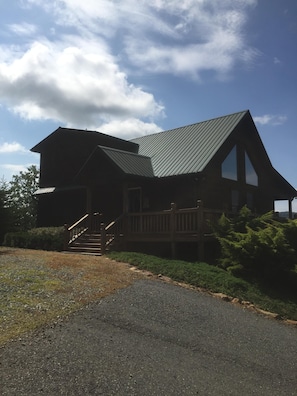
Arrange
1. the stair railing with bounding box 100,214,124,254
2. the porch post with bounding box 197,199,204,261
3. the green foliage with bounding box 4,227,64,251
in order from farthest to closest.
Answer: the green foliage with bounding box 4,227,64,251, the stair railing with bounding box 100,214,124,254, the porch post with bounding box 197,199,204,261

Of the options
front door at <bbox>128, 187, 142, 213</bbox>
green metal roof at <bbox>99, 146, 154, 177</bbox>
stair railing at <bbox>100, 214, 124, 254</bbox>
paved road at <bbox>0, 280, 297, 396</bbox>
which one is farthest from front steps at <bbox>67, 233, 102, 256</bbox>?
paved road at <bbox>0, 280, 297, 396</bbox>

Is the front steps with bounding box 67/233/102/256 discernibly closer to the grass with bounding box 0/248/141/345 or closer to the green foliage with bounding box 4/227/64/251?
the green foliage with bounding box 4/227/64/251

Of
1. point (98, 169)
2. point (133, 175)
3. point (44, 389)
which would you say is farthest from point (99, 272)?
point (98, 169)

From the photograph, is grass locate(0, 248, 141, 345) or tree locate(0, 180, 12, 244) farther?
tree locate(0, 180, 12, 244)

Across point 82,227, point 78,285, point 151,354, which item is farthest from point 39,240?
point 151,354

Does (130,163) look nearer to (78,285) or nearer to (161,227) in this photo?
(161,227)

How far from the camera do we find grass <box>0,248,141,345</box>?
6.71 meters

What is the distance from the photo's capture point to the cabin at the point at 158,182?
16906 mm

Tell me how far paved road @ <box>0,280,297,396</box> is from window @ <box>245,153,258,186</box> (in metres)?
14.8

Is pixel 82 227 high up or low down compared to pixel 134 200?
down

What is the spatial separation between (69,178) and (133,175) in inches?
338

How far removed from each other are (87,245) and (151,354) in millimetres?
11940

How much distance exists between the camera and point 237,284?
11.2m

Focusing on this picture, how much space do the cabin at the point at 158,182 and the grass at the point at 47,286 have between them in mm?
4084
